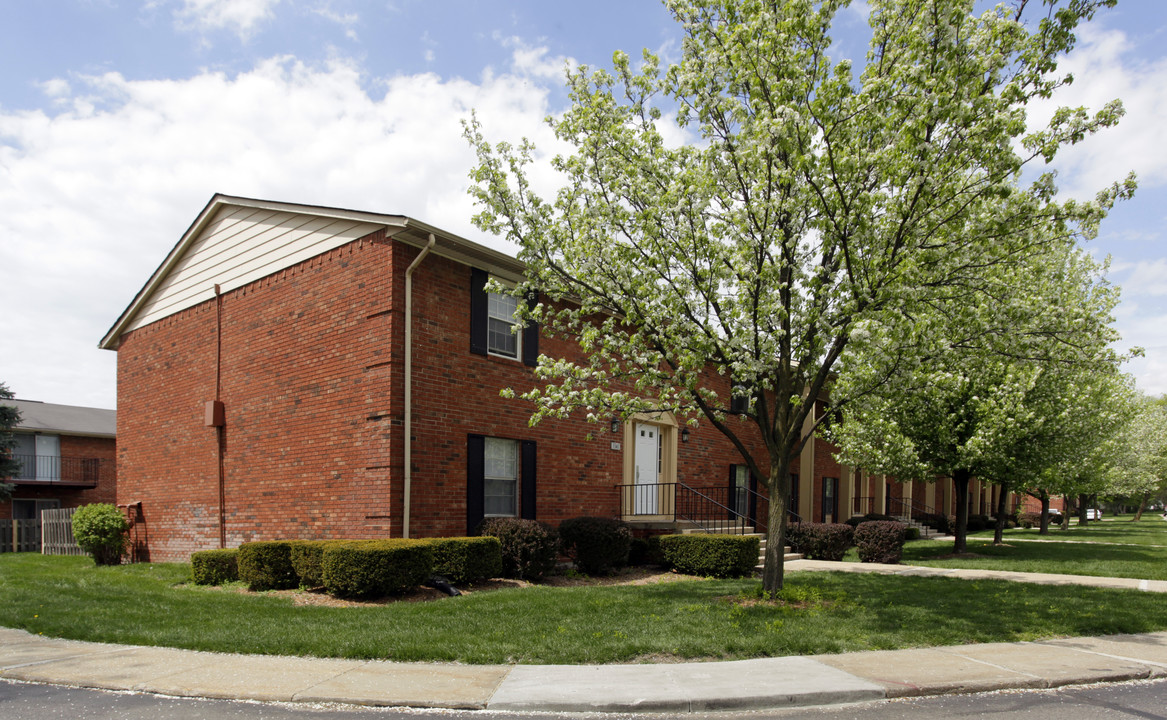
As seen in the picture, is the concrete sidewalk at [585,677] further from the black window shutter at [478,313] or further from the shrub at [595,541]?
the black window shutter at [478,313]

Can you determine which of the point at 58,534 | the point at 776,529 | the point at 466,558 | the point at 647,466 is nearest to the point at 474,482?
the point at 466,558

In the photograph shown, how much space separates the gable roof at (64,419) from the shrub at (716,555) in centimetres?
2494

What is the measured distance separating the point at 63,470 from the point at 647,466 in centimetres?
2653

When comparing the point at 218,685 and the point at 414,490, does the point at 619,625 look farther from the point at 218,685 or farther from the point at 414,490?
the point at 414,490

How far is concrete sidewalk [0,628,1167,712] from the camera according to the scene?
5441 mm

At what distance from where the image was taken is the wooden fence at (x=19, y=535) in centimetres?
2269

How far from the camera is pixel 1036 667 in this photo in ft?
21.4

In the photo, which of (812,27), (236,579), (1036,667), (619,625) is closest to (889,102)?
(812,27)

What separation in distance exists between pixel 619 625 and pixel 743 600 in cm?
215

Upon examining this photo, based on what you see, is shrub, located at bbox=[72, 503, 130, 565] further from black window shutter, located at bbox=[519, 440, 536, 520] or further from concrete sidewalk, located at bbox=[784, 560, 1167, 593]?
concrete sidewalk, located at bbox=[784, 560, 1167, 593]

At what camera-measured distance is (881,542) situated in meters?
16.5

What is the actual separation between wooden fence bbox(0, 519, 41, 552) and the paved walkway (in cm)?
1927

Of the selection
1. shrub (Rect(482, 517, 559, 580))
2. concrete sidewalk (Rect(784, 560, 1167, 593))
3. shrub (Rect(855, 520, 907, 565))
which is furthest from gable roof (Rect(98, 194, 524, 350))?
shrub (Rect(855, 520, 907, 565))

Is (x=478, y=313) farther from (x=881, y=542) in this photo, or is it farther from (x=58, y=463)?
(x=58, y=463)
